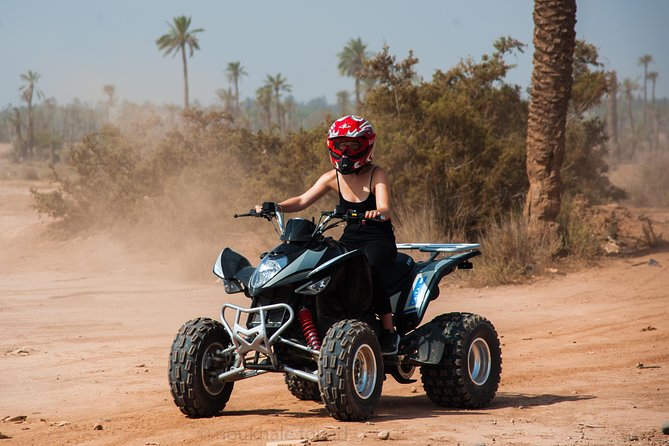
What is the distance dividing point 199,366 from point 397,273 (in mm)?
1680

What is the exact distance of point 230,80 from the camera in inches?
4272

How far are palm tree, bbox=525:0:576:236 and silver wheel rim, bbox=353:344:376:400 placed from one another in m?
11.1

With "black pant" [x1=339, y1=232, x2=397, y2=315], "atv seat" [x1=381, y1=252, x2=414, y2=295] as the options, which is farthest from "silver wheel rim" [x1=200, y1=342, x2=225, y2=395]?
"atv seat" [x1=381, y1=252, x2=414, y2=295]

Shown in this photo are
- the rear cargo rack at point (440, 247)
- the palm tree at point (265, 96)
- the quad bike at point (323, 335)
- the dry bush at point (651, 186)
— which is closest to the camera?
the quad bike at point (323, 335)

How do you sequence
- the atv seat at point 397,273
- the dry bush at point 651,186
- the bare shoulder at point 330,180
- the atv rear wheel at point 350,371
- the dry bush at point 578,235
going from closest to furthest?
the atv rear wheel at point 350,371 → the atv seat at point 397,273 → the bare shoulder at point 330,180 → the dry bush at point 578,235 → the dry bush at point 651,186

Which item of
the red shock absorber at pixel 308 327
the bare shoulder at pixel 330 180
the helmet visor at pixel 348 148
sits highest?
the helmet visor at pixel 348 148

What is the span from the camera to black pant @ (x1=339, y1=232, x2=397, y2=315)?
290 inches

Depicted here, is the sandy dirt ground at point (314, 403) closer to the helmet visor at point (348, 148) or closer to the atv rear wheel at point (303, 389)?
the atv rear wheel at point (303, 389)

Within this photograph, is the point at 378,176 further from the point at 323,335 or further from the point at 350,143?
the point at 323,335

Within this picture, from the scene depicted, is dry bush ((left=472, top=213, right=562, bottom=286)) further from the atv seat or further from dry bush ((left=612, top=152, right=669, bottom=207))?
dry bush ((left=612, top=152, right=669, bottom=207))

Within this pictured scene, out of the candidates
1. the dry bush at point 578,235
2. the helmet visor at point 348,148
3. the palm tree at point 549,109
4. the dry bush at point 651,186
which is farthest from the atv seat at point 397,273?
the dry bush at point 651,186

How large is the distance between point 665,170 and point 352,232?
3174cm

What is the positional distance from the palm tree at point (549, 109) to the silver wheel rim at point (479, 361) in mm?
9979

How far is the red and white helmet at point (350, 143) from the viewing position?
7.36 metres
